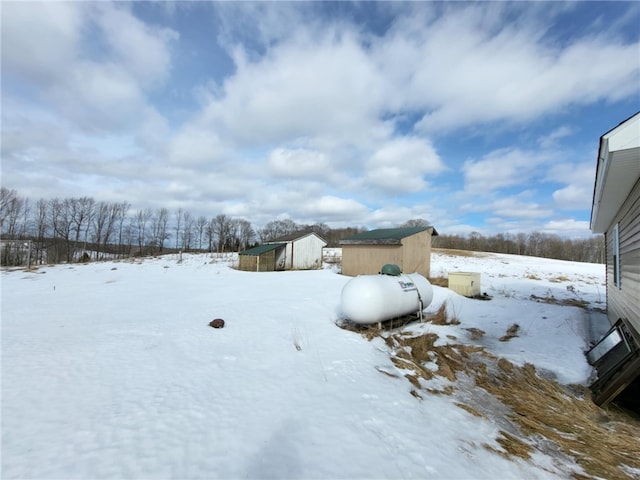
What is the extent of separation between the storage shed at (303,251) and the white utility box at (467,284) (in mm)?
13474

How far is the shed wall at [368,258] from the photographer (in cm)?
1606

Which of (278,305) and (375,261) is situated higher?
(375,261)

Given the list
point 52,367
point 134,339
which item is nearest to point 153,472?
point 52,367

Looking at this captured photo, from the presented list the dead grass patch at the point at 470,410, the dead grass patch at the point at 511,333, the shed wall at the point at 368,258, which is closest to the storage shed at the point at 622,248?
the dead grass patch at the point at 511,333

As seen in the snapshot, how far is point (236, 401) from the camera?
3.94m

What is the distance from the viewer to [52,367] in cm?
461

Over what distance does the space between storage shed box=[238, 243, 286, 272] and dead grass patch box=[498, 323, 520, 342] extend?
1652cm

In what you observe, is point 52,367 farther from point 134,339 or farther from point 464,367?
point 464,367

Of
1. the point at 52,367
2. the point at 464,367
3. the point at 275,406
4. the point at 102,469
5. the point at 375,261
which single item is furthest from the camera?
the point at 375,261

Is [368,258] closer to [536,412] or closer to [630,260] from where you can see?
[630,260]

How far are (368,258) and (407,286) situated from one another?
903 centimetres

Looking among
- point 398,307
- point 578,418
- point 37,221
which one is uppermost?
point 37,221

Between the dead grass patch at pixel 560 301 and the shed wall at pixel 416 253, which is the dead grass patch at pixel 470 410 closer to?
the dead grass patch at pixel 560 301

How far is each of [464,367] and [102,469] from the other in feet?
18.6
